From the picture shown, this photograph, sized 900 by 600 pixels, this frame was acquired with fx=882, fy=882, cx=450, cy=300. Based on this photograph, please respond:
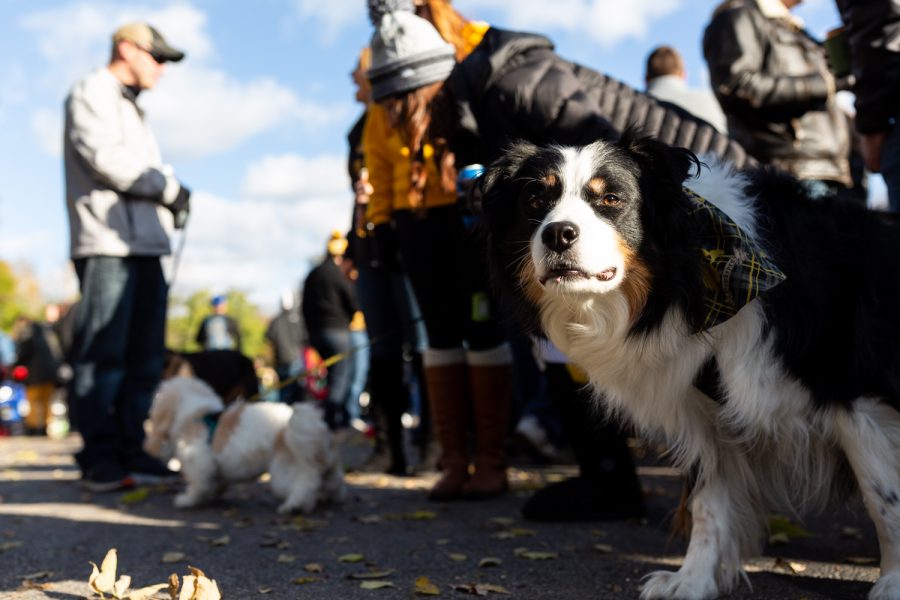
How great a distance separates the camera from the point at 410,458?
23.8 feet

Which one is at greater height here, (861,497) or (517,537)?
(861,497)

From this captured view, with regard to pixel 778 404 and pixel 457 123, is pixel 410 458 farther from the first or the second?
pixel 778 404

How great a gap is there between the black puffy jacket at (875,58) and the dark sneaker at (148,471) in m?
4.48

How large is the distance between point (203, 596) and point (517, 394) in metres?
4.64

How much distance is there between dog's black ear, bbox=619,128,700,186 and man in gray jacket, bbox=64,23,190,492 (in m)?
3.71

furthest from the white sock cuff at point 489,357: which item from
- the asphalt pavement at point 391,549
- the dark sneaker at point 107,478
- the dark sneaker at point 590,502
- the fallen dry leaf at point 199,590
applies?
the dark sneaker at point 107,478

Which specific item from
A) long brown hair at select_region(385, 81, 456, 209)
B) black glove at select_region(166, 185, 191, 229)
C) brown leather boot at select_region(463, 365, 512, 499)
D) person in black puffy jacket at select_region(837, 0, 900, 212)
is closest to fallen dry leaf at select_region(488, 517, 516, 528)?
brown leather boot at select_region(463, 365, 512, 499)

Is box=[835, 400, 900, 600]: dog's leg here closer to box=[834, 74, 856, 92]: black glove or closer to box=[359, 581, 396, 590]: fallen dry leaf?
box=[359, 581, 396, 590]: fallen dry leaf

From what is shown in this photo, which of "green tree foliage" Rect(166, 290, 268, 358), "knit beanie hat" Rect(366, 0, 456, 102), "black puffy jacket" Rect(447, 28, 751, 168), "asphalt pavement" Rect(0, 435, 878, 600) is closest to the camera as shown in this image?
"asphalt pavement" Rect(0, 435, 878, 600)

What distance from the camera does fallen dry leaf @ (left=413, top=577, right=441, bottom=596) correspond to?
9.30 ft

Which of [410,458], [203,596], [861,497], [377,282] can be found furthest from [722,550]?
[410,458]

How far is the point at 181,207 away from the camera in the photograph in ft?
19.0

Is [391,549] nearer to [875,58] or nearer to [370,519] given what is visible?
[370,519]

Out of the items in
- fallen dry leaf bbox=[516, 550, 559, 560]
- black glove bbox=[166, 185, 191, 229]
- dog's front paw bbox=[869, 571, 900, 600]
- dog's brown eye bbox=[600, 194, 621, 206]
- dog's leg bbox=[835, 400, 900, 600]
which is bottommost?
fallen dry leaf bbox=[516, 550, 559, 560]
